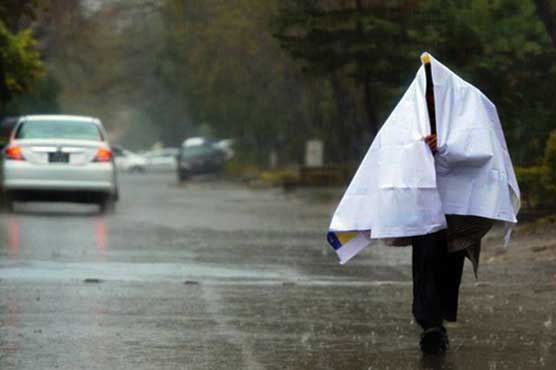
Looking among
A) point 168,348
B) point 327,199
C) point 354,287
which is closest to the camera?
point 168,348

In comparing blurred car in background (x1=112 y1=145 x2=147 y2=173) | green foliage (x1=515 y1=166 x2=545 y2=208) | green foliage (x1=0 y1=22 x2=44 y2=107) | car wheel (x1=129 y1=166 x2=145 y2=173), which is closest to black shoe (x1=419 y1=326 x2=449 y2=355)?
green foliage (x1=515 y1=166 x2=545 y2=208)

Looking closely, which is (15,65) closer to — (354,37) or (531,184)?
(354,37)

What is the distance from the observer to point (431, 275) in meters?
8.59

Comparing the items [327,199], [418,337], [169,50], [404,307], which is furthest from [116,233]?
[169,50]

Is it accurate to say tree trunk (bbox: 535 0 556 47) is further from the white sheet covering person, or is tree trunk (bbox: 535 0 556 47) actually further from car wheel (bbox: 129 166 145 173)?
car wheel (bbox: 129 166 145 173)

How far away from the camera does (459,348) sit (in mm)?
8844

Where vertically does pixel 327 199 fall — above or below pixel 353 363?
below

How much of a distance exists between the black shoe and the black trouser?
0.06 meters

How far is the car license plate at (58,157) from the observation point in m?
23.2

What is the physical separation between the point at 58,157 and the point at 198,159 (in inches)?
1312

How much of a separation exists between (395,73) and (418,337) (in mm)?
18162

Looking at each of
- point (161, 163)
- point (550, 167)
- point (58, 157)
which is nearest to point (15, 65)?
point (58, 157)

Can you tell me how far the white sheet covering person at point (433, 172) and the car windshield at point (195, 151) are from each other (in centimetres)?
4689

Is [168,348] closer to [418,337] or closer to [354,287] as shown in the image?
[418,337]
